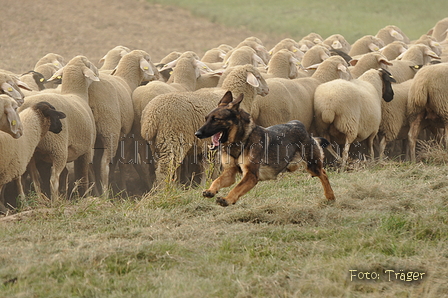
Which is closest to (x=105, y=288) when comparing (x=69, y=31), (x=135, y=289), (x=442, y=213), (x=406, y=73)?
(x=135, y=289)

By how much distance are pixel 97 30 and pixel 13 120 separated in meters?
20.3

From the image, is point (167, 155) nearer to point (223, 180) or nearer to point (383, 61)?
point (223, 180)

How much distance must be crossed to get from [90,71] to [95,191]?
1577 millimetres

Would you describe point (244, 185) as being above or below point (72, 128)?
above

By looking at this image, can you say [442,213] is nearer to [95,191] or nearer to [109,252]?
[109,252]

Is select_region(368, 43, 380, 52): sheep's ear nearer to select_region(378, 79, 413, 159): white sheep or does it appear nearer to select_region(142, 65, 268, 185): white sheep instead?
select_region(378, 79, 413, 159): white sheep

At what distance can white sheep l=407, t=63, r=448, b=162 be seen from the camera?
976 cm

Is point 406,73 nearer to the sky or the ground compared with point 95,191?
nearer to the sky

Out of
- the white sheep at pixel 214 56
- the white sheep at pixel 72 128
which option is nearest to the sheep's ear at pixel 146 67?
the white sheep at pixel 72 128

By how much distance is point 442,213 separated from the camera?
5.48 metres

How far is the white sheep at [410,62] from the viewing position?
11.9m

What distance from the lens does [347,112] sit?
361 inches

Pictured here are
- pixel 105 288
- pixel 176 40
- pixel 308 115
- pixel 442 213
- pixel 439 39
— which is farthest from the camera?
pixel 176 40

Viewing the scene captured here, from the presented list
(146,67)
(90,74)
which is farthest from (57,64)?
(90,74)
